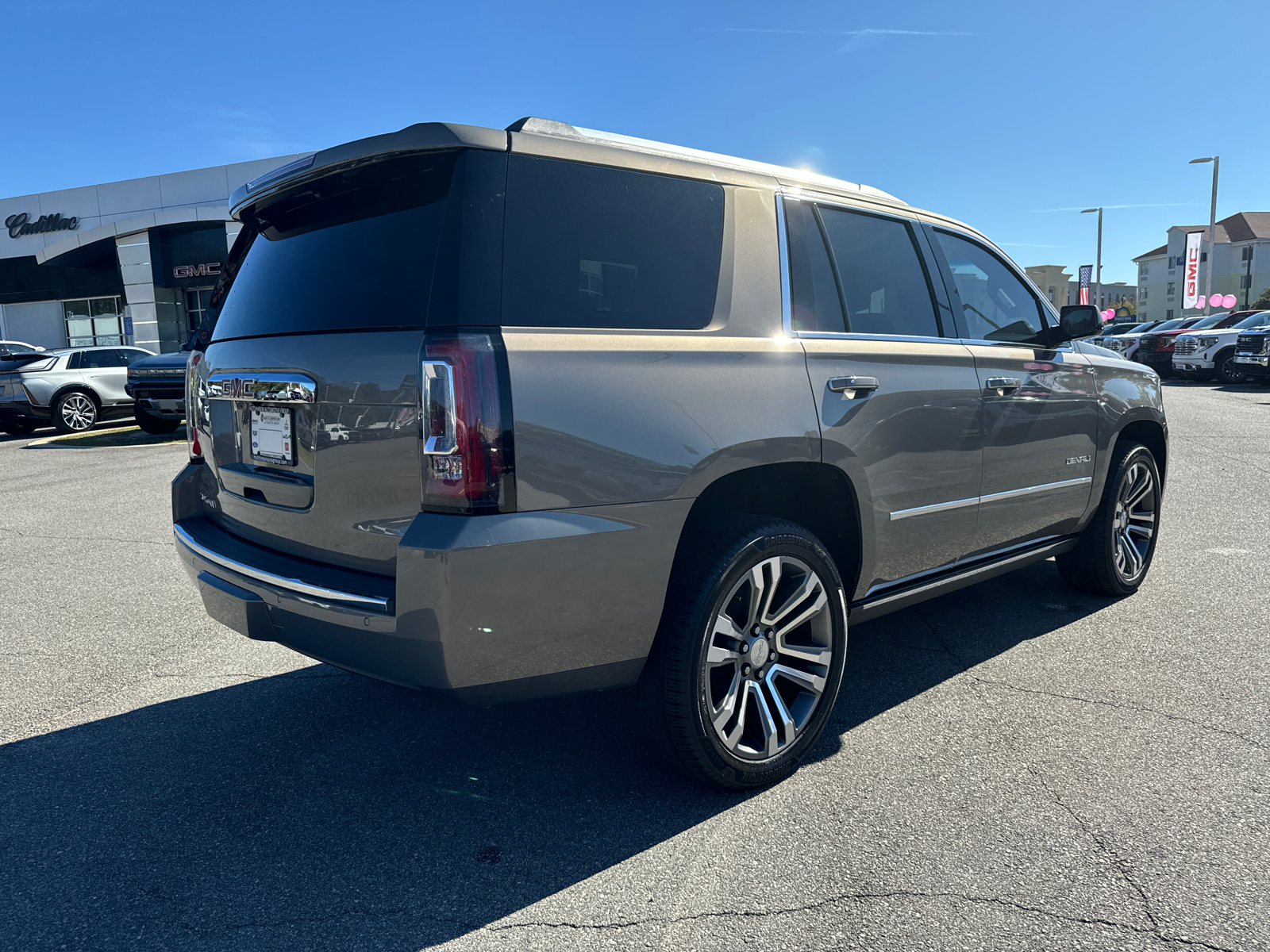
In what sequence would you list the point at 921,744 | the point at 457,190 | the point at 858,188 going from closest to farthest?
the point at 457,190 < the point at 921,744 < the point at 858,188

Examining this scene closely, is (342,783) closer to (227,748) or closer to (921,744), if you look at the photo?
(227,748)

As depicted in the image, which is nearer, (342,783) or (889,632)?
(342,783)

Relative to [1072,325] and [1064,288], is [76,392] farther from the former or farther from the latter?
[1064,288]

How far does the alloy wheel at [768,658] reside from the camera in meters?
2.67

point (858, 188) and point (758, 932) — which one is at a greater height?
point (858, 188)

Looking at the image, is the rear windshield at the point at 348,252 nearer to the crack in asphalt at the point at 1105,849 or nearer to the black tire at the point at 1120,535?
the crack in asphalt at the point at 1105,849

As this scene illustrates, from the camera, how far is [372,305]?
2.41 m

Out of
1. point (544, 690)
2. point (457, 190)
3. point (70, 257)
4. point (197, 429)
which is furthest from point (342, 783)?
point (70, 257)

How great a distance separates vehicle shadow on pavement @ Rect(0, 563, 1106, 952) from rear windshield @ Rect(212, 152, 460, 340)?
146 cm

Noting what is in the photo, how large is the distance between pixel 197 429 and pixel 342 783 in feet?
4.56

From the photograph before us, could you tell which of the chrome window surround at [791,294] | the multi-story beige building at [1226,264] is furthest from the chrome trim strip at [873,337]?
the multi-story beige building at [1226,264]

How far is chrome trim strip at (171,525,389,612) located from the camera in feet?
7.45

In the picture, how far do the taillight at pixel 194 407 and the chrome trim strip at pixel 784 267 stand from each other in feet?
6.90

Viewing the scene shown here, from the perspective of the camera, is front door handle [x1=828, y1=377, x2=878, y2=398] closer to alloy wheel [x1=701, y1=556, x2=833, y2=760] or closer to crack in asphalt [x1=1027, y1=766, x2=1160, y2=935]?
alloy wheel [x1=701, y1=556, x2=833, y2=760]
